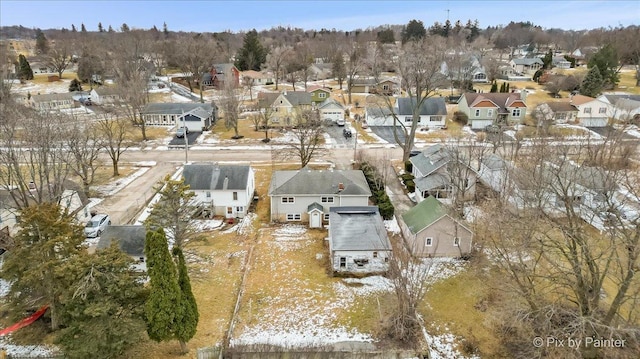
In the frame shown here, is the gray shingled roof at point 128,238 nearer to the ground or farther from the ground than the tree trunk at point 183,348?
farther from the ground

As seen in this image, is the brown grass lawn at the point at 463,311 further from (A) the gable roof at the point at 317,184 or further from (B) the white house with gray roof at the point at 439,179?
(A) the gable roof at the point at 317,184

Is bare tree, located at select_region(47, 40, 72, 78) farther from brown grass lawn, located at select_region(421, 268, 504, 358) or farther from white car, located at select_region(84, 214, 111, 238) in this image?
brown grass lawn, located at select_region(421, 268, 504, 358)

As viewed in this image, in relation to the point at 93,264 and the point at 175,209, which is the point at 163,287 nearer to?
the point at 93,264

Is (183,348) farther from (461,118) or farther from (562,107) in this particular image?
(562,107)

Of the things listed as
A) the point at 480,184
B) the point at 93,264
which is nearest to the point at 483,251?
the point at 480,184

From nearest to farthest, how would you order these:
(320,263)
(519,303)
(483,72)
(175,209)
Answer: (519,303) → (175,209) → (320,263) → (483,72)

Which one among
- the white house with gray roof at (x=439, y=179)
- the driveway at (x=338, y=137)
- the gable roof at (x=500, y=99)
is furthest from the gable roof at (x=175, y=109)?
the gable roof at (x=500, y=99)

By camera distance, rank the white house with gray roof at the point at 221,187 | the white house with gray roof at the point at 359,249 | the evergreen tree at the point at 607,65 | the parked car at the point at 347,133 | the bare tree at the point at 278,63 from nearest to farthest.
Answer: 1. the white house with gray roof at the point at 359,249
2. the white house with gray roof at the point at 221,187
3. the parked car at the point at 347,133
4. the evergreen tree at the point at 607,65
5. the bare tree at the point at 278,63
